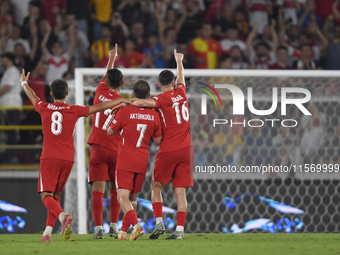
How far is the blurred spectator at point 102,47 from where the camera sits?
8641 millimetres

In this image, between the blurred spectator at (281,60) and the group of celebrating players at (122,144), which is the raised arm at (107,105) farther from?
the blurred spectator at (281,60)

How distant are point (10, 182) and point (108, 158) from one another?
6.38 ft

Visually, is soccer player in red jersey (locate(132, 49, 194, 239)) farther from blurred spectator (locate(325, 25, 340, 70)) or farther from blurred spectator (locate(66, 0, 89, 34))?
blurred spectator (locate(66, 0, 89, 34))

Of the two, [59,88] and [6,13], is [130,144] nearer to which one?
[59,88]

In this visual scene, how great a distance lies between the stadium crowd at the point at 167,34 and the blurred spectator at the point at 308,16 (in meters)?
0.02

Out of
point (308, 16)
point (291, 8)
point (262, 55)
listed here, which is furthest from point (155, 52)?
point (308, 16)

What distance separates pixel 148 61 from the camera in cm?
852

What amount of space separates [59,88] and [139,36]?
188 inches

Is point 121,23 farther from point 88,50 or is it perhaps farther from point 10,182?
point 10,182

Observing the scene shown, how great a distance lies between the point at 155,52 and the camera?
28.5 ft

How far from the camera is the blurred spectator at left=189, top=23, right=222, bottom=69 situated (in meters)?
8.55

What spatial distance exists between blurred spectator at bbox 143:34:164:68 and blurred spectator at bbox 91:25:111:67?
642 mm

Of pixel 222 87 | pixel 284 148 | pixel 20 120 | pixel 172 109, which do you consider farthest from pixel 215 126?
pixel 20 120

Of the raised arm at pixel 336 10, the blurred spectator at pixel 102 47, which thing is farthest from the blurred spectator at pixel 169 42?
the raised arm at pixel 336 10
